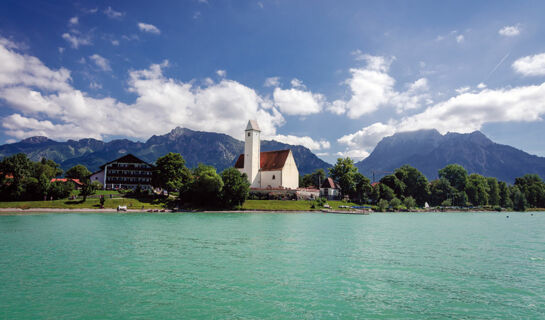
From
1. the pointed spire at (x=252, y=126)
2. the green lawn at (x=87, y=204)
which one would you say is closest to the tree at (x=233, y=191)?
the green lawn at (x=87, y=204)

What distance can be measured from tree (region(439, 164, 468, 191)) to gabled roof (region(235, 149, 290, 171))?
7856 cm

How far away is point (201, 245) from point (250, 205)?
5835 centimetres

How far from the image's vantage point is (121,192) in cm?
9031

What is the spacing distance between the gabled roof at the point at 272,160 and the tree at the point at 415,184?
166ft

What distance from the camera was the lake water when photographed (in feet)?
40.8

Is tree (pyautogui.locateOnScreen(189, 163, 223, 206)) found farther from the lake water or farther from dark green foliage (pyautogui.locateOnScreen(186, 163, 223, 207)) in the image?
the lake water

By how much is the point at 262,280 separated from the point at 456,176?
14409cm

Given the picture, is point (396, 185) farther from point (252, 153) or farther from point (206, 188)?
point (206, 188)

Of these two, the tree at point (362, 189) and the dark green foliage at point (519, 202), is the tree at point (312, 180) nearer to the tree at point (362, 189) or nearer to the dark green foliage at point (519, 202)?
the tree at point (362, 189)

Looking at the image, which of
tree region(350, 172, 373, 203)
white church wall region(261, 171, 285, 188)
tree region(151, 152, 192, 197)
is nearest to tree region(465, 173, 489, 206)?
tree region(350, 172, 373, 203)

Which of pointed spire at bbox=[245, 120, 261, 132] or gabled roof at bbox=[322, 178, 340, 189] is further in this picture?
gabled roof at bbox=[322, 178, 340, 189]

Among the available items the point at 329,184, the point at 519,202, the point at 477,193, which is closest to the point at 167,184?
the point at 329,184

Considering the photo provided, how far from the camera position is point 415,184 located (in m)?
127

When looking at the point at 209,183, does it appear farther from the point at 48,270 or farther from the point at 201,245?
the point at 48,270
